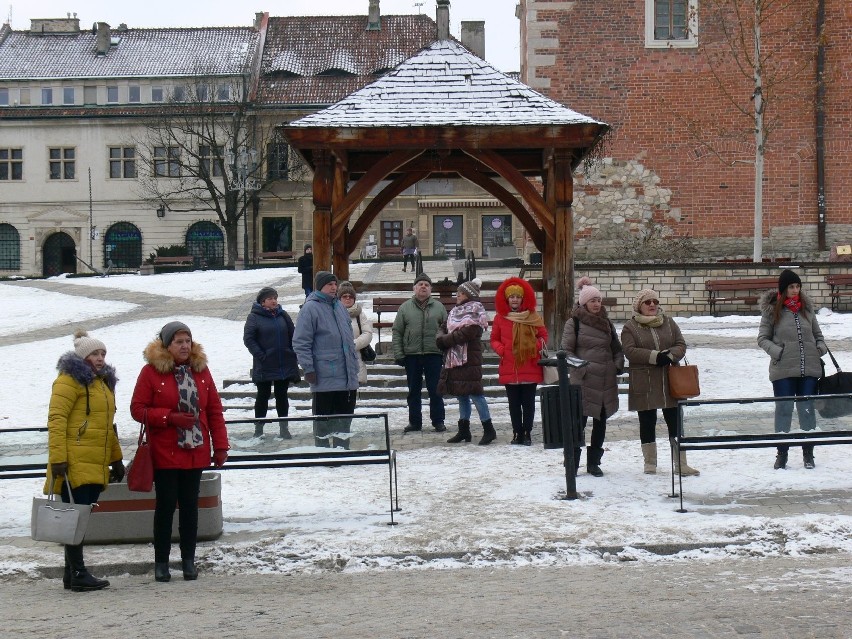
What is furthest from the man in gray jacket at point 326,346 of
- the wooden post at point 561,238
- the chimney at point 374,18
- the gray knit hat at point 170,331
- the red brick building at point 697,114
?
the chimney at point 374,18

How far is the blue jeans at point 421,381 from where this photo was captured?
1180 centimetres

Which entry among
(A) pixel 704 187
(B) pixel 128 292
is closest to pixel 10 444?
(A) pixel 704 187

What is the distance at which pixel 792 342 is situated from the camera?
986 cm

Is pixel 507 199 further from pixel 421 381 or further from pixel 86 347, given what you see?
pixel 86 347

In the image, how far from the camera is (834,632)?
5.46 metres

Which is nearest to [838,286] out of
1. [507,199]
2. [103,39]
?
[507,199]

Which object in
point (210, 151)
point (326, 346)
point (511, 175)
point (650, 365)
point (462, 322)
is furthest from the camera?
point (210, 151)

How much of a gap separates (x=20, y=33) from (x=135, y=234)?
11266mm

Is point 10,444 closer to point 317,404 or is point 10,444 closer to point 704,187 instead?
point 317,404

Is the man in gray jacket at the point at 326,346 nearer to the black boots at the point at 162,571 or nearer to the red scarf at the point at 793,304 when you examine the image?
the black boots at the point at 162,571

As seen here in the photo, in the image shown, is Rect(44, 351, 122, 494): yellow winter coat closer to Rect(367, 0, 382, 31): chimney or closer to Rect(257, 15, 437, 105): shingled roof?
Rect(257, 15, 437, 105): shingled roof

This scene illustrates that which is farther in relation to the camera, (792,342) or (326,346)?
(326,346)

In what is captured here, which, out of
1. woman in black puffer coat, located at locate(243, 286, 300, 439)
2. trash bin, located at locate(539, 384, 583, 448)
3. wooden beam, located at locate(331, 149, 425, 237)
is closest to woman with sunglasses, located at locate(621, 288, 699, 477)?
trash bin, located at locate(539, 384, 583, 448)

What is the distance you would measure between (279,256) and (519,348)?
35171mm
